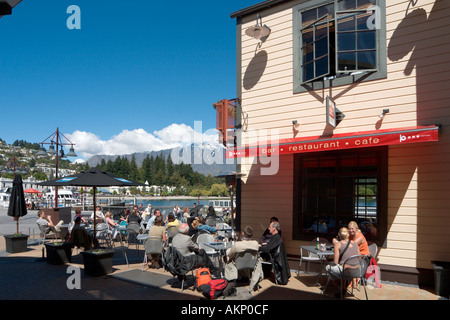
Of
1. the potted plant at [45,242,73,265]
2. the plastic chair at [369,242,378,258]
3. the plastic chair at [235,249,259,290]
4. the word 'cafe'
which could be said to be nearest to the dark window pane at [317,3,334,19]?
the word 'cafe'

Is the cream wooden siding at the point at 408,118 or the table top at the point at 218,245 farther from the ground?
the cream wooden siding at the point at 408,118

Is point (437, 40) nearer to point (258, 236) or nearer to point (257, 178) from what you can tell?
point (257, 178)

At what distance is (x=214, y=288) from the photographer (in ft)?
18.0

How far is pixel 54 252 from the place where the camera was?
7.87 metres

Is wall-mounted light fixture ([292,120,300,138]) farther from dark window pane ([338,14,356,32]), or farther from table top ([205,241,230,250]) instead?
table top ([205,241,230,250])

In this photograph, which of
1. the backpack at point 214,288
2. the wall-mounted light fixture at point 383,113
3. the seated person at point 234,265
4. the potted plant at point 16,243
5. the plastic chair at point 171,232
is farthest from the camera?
the potted plant at point 16,243

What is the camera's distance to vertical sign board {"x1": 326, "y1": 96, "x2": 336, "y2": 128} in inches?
269

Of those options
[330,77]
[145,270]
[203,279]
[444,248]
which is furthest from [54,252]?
[444,248]

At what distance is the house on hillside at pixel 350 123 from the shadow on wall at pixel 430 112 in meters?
0.02

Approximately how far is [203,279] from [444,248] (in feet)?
15.0

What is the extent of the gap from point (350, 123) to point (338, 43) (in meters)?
1.92

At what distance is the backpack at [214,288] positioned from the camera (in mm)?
5430

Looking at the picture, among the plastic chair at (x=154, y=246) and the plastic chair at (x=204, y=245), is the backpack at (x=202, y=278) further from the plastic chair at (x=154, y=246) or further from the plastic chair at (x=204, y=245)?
the plastic chair at (x=154, y=246)

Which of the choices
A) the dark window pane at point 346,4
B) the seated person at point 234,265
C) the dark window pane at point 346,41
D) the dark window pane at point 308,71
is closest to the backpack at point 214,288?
the seated person at point 234,265
